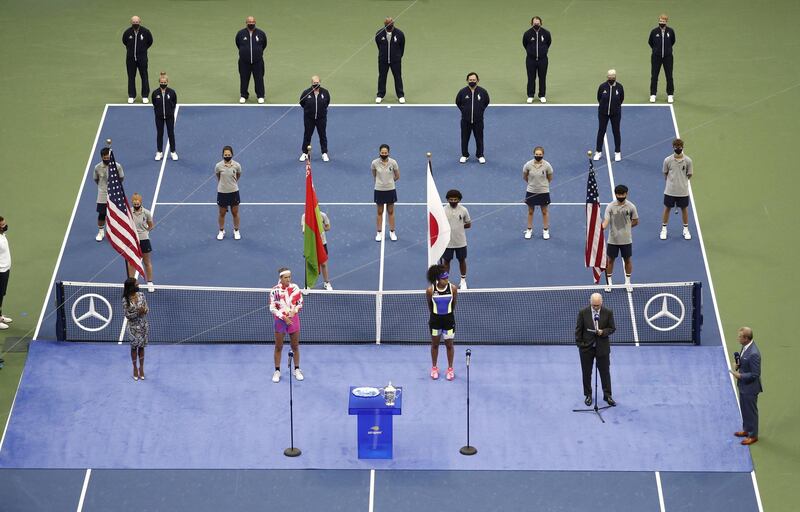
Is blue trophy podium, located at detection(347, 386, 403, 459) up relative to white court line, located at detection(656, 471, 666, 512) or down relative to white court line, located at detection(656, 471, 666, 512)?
up

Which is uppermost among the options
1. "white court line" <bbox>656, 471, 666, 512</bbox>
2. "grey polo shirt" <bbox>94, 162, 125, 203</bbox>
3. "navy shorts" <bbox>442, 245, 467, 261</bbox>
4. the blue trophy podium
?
"grey polo shirt" <bbox>94, 162, 125, 203</bbox>

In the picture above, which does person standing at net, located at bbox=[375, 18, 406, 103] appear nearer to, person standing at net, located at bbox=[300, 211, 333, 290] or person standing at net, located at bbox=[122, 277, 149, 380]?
person standing at net, located at bbox=[300, 211, 333, 290]

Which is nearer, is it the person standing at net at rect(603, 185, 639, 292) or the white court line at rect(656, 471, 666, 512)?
the white court line at rect(656, 471, 666, 512)

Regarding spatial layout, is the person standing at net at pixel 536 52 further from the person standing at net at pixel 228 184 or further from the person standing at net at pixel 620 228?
the person standing at net at pixel 228 184

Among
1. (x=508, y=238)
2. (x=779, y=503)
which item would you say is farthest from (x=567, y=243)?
(x=779, y=503)

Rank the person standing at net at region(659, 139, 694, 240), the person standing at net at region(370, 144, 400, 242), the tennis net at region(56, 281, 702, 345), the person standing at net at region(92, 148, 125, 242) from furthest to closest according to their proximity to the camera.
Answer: the person standing at net at region(92, 148, 125, 242) → the person standing at net at region(370, 144, 400, 242) → the person standing at net at region(659, 139, 694, 240) → the tennis net at region(56, 281, 702, 345)

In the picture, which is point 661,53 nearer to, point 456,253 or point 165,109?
point 456,253

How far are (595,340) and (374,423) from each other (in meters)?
3.65

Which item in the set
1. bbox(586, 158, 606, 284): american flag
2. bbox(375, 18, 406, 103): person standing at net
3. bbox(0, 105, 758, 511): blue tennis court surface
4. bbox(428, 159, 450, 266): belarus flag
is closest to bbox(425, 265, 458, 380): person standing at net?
bbox(0, 105, 758, 511): blue tennis court surface

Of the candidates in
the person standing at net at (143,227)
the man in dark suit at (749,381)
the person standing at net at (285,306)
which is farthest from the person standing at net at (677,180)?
the person standing at net at (143,227)

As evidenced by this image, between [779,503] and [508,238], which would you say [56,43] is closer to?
[508,238]

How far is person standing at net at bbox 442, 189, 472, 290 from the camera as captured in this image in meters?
27.8

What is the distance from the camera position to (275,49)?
124ft

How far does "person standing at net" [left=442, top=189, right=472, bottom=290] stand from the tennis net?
2.34ft
